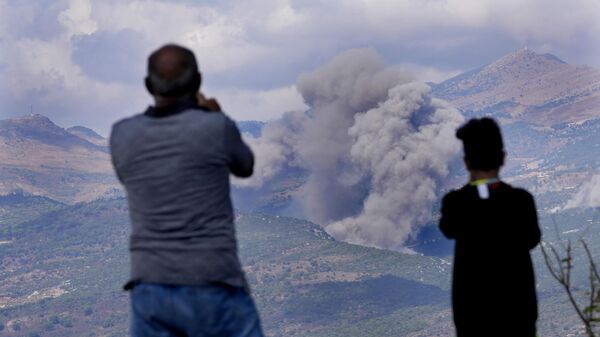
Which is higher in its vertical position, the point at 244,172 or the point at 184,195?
the point at 244,172

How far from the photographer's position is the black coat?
5645 mm

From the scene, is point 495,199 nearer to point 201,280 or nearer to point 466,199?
point 466,199

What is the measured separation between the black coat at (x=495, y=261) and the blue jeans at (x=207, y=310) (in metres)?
1.32

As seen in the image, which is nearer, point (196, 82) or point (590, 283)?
point (196, 82)

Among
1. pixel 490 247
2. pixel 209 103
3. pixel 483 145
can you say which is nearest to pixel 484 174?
pixel 483 145

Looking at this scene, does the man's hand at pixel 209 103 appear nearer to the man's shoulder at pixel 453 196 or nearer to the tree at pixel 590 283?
the man's shoulder at pixel 453 196

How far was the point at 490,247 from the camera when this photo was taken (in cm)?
567

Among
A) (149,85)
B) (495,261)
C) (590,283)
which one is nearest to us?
(149,85)

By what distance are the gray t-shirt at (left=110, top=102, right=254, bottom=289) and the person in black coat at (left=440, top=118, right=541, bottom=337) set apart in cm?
135

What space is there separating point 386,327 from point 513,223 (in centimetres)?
18035

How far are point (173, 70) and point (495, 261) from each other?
2.07 m

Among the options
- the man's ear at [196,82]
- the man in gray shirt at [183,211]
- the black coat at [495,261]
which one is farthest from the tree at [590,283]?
the man's ear at [196,82]

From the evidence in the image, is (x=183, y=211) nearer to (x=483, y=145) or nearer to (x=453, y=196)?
(x=453, y=196)

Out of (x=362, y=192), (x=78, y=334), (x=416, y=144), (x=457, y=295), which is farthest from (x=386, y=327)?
(x=457, y=295)
